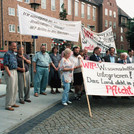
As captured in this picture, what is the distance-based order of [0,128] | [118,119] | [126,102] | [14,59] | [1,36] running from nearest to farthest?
[0,128]
[118,119]
[14,59]
[126,102]
[1,36]

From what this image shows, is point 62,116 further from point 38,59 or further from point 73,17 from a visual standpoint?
point 73,17

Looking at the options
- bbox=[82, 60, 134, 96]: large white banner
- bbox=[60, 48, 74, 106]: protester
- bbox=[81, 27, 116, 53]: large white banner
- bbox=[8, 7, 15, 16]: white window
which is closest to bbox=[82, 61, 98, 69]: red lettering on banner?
bbox=[82, 60, 134, 96]: large white banner

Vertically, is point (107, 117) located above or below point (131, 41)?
below

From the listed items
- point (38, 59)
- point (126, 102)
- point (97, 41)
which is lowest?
point (126, 102)

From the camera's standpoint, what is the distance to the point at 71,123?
5.31 meters

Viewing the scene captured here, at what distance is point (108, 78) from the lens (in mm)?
7199

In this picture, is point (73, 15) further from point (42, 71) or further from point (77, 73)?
point (77, 73)

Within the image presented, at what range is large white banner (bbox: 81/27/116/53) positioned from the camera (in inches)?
389

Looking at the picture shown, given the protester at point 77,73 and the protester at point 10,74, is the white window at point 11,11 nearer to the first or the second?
the protester at point 77,73

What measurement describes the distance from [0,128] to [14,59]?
2.14 m

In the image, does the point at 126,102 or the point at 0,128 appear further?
the point at 126,102

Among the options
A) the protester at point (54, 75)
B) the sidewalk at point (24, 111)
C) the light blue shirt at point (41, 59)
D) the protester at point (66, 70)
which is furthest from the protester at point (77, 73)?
the protester at point (54, 75)

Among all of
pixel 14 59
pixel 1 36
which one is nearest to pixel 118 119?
pixel 14 59

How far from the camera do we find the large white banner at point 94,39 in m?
9.88
